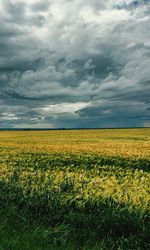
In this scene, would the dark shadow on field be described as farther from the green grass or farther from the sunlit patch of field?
the sunlit patch of field

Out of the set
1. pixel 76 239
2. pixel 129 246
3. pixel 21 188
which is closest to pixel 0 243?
pixel 76 239

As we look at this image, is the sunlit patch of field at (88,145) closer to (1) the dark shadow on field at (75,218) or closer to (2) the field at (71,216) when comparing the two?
(2) the field at (71,216)

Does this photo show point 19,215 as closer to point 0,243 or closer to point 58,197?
point 58,197

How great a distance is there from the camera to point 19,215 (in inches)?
332

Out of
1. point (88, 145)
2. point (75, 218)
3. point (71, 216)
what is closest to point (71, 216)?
point (71, 216)

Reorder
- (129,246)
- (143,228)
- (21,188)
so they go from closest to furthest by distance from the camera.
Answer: (129,246) < (143,228) < (21,188)

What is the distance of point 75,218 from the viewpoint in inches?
318

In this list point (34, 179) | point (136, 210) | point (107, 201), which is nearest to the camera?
point (136, 210)

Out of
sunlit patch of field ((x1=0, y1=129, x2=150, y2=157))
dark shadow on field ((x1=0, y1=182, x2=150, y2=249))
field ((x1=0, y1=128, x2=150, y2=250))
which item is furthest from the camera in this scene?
sunlit patch of field ((x1=0, y1=129, x2=150, y2=157))

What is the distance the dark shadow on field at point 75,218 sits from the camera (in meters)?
7.21

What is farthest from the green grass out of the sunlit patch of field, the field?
the sunlit patch of field

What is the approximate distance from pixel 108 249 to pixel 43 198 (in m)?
3.15

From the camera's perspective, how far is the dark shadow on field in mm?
7207

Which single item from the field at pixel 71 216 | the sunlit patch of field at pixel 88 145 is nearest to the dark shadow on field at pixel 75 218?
the field at pixel 71 216
